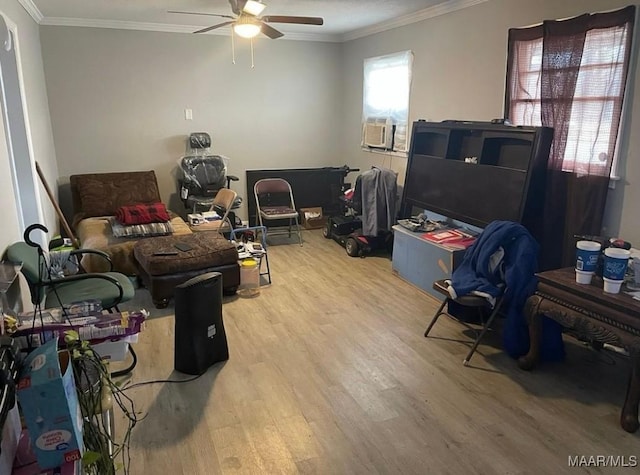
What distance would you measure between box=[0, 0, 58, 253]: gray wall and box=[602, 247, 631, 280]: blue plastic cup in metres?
3.09

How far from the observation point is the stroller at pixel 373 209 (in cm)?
464

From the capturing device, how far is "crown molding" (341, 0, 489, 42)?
3.96m

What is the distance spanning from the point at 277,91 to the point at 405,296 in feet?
10.8

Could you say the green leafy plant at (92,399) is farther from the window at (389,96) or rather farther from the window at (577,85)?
the window at (389,96)

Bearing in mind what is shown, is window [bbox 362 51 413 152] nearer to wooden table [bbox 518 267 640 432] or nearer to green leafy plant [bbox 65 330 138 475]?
wooden table [bbox 518 267 640 432]

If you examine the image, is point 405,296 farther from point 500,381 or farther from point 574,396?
point 574,396

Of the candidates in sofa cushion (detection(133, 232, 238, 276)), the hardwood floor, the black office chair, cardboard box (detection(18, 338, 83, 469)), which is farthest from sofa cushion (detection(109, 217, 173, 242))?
cardboard box (detection(18, 338, 83, 469))

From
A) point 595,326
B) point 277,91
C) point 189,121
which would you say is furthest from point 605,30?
point 189,121

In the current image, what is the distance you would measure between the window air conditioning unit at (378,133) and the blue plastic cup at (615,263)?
3096 millimetres

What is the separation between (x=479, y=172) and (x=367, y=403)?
2006 mm

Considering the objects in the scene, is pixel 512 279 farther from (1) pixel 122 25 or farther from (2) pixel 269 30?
(1) pixel 122 25

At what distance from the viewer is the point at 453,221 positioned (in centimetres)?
414
